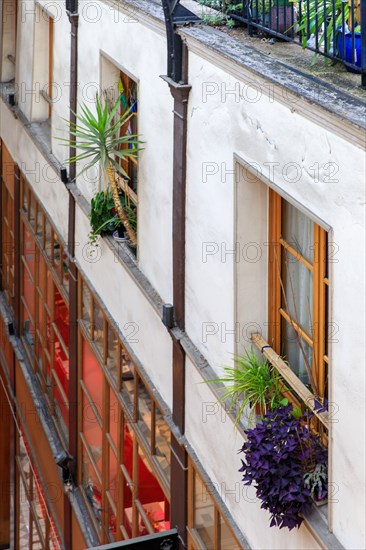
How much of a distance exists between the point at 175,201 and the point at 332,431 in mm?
2442

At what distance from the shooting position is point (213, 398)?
6.90 meters

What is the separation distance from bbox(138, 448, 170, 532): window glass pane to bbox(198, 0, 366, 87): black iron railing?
12.0ft

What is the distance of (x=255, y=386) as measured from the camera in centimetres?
625

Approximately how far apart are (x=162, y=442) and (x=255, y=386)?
229 cm

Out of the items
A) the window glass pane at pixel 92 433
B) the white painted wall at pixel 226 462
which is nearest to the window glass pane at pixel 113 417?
the window glass pane at pixel 92 433

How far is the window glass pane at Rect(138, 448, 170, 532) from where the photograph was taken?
8.41 m

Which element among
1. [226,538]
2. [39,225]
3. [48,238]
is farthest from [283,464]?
[39,225]

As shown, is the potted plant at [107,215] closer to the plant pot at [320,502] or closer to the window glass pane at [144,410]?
the window glass pane at [144,410]

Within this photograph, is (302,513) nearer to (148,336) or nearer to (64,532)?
(148,336)

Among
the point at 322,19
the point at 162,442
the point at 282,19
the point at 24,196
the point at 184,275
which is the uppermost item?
the point at 322,19

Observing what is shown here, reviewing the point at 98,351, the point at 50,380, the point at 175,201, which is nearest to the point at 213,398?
the point at 175,201

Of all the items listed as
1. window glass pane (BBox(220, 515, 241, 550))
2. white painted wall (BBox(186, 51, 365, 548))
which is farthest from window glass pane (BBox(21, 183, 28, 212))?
window glass pane (BBox(220, 515, 241, 550))

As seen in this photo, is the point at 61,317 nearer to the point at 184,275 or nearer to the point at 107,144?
the point at 107,144

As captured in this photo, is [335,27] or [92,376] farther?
[92,376]
